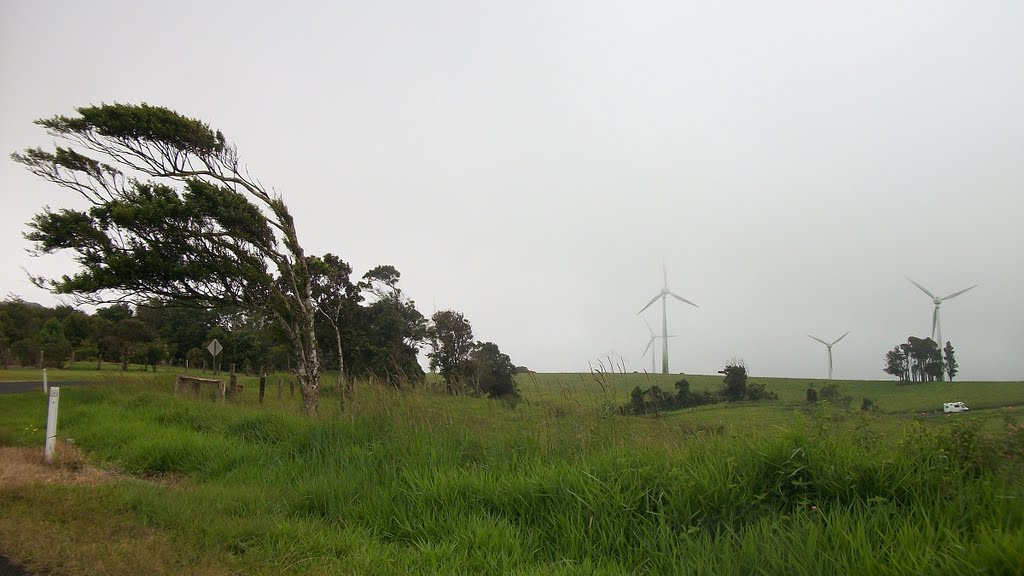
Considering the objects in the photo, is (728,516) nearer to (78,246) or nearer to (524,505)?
(524,505)

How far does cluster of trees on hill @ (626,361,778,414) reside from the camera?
23.4 feet

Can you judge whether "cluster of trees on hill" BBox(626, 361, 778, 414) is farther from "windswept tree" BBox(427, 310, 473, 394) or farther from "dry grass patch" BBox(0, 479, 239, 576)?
"windswept tree" BBox(427, 310, 473, 394)

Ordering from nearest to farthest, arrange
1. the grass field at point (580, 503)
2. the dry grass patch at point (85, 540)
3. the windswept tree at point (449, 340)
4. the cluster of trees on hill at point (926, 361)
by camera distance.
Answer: the grass field at point (580, 503)
the dry grass patch at point (85, 540)
the cluster of trees on hill at point (926, 361)
the windswept tree at point (449, 340)

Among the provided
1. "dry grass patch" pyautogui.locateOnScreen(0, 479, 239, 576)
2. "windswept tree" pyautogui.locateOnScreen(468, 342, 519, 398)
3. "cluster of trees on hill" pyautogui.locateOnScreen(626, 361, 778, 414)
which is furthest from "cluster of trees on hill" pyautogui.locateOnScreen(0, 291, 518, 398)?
"dry grass patch" pyautogui.locateOnScreen(0, 479, 239, 576)

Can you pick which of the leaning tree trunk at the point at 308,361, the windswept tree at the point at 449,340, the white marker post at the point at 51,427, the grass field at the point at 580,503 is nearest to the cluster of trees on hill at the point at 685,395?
the grass field at the point at 580,503

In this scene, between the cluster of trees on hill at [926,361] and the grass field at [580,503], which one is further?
the cluster of trees on hill at [926,361]

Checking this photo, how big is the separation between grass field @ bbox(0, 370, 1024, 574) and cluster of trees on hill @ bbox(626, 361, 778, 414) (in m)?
0.52

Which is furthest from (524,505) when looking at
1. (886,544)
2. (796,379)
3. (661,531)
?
(796,379)

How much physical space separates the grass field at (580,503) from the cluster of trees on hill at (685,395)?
522 mm

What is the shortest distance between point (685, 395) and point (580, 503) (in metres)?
6.33

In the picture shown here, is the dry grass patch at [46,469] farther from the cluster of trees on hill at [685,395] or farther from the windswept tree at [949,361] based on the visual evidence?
the windswept tree at [949,361]

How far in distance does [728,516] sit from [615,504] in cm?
80

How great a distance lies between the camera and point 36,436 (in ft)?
32.7

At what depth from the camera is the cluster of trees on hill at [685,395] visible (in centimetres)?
713
